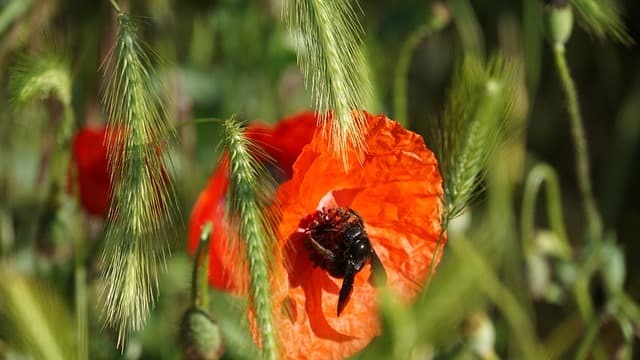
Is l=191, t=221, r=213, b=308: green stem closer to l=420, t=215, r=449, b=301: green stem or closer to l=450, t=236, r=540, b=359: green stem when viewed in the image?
l=420, t=215, r=449, b=301: green stem

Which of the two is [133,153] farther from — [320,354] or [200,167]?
[200,167]

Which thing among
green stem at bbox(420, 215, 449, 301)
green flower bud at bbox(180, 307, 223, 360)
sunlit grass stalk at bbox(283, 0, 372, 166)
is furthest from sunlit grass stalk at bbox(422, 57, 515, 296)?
green flower bud at bbox(180, 307, 223, 360)

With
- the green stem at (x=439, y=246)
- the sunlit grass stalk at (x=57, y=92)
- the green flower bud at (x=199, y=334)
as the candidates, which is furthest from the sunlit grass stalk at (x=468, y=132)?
the sunlit grass stalk at (x=57, y=92)

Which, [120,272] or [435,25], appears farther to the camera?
[435,25]

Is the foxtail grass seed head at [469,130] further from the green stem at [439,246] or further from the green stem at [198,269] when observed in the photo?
the green stem at [198,269]

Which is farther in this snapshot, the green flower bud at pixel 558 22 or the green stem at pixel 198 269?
the green flower bud at pixel 558 22

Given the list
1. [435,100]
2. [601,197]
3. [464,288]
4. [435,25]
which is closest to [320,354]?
[464,288]

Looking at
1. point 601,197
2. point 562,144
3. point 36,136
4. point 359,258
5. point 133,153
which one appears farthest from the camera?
point 562,144
